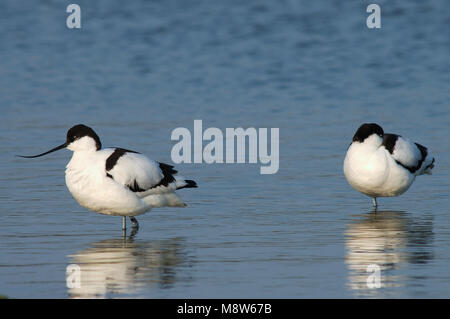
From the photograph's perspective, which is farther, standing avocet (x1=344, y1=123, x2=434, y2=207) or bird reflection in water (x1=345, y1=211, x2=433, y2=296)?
standing avocet (x1=344, y1=123, x2=434, y2=207)

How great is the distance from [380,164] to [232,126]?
5.99 m

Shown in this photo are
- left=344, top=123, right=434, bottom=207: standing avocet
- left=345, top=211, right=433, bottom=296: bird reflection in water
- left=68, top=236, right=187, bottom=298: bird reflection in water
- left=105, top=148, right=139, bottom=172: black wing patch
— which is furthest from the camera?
left=344, top=123, right=434, bottom=207: standing avocet

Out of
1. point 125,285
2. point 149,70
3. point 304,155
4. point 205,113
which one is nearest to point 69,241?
point 125,285

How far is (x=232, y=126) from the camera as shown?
64.7ft

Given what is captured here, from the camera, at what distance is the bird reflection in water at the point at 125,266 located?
9.48 metres

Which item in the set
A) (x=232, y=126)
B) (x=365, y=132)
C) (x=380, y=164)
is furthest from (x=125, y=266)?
(x=232, y=126)

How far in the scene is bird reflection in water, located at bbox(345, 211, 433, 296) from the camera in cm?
981

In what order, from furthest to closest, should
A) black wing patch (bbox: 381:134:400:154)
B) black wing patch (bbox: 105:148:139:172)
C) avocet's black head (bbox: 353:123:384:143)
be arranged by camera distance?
black wing patch (bbox: 381:134:400:154) → avocet's black head (bbox: 353:123:384:143) → black wing patch (bbox: 105:148:139:172)

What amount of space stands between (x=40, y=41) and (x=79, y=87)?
7.61 meters

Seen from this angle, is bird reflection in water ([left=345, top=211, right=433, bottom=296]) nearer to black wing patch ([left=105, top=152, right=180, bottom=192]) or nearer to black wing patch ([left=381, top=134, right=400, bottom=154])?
black wing patch ([left=381, top=134, right=400, bottom=154])

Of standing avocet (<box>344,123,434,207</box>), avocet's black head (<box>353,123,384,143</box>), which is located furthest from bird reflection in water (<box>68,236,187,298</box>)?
avocet's black head (<box>353,123,384,143</box>)

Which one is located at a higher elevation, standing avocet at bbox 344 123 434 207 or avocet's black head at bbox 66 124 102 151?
avocet's black head at bbox 66 124 102 151

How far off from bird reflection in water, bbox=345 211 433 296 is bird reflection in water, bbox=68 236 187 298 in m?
1.80

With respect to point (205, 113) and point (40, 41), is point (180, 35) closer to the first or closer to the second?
point (40, 41)
